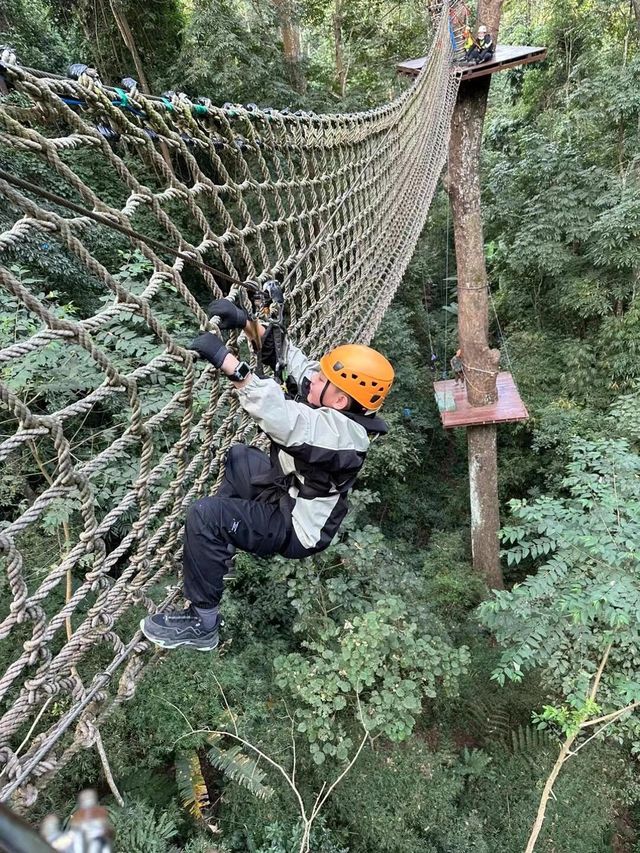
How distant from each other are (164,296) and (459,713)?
3282mm

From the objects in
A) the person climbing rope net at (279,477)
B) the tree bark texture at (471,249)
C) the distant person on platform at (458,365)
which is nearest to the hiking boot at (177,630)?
the person climbing rope net at (279,477)

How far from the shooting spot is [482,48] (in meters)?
Result: 3.51

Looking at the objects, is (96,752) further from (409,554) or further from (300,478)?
(409,554)

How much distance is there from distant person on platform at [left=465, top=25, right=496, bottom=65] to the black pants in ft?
12.6

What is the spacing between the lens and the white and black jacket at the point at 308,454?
938 mm

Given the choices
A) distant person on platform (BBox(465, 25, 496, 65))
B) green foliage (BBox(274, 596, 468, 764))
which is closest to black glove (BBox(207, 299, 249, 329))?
→ green foliage (BBox(274, 596, 468, 764))

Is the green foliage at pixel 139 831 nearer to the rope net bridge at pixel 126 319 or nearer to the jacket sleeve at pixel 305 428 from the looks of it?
the rope net bridge at pixel 126 319

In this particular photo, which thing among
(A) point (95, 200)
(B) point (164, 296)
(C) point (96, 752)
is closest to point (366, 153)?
(B) point (164, 296)

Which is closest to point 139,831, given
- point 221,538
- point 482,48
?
point 221,538

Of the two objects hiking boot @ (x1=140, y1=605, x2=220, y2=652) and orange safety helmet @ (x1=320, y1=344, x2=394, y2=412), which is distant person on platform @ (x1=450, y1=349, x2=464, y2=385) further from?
hiking boot @ (x1=140, y1=605, x2=220, y2=652)

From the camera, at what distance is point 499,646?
3.82 metres

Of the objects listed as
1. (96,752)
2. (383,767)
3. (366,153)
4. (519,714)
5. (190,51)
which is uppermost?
(190,51)

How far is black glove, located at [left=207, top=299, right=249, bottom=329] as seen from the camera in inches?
41.4

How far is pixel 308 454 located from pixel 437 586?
3.69 metres
